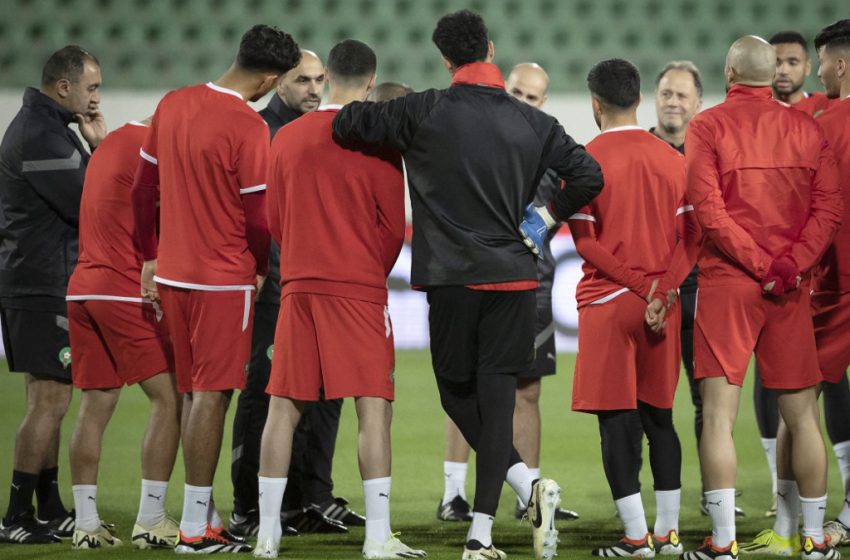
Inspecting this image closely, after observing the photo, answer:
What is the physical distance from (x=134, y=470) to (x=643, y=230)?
3575mm

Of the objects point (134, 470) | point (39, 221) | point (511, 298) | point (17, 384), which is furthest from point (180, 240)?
point (17, 384)

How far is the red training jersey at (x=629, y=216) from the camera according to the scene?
4.39 meters

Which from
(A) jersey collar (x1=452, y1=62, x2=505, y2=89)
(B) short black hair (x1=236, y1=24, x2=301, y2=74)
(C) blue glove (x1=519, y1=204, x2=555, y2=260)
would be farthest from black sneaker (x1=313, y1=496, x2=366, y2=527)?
(A) jersey collar (x1=452, y1=62, x2=505, y2=89)

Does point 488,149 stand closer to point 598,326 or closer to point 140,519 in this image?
point 598,326

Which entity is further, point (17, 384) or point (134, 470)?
point (17, 384)

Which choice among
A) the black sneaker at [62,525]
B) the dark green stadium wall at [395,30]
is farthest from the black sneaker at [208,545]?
the dark green stadium wall at [395,30]

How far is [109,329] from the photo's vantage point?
4.72 m

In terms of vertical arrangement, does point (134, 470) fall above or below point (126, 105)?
below

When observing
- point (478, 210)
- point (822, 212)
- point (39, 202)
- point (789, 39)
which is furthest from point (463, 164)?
point (789, 39)

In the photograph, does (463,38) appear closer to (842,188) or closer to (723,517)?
(842,188)

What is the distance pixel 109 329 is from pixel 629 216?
7.16 feet

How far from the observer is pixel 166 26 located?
14.1m

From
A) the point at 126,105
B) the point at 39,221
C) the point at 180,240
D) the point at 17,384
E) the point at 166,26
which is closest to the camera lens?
the point at 180,240

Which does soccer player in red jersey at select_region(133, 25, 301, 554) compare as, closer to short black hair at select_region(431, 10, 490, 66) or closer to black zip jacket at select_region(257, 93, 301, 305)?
black zip jacket at select_region(257, 93, 301, 305)
